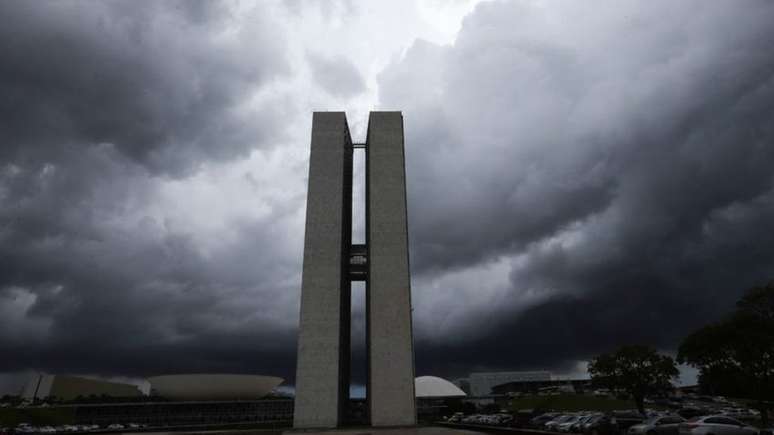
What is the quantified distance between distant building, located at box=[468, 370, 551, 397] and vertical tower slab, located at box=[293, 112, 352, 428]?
128 m

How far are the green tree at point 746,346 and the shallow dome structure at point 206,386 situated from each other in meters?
52.7

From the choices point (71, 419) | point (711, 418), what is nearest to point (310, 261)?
point (711, 418)

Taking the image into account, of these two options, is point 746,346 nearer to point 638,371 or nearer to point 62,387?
point 638,371

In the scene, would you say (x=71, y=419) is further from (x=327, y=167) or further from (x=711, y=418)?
(x=711, y=418)

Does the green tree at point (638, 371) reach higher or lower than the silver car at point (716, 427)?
higher

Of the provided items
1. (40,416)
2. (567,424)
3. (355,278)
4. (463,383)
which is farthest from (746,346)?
(463,383)

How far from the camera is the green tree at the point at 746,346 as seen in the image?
2652 centimetres

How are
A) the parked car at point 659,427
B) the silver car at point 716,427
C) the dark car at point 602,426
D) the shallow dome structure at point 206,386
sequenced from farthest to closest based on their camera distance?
the shallow dome structure at point 206,386
the dark car at point 602,426
the parked car at point 659,427
the silver car at point 716,427

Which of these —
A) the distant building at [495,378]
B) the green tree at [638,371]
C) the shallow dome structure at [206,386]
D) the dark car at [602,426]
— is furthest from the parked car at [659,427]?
the distant building at [495,378]

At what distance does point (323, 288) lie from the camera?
36469 millimetres

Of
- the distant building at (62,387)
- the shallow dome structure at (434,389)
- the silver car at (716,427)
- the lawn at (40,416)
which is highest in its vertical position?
the distant building at (62,387)

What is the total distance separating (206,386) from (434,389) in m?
33.9

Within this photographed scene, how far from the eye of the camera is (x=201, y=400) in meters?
65.3

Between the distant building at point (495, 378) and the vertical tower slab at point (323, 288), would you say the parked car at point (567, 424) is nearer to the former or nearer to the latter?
the vertical tower slab at point (323, 288)
